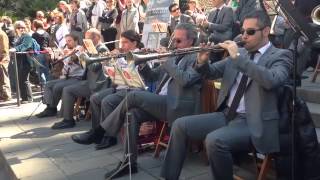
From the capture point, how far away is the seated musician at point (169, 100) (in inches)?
167

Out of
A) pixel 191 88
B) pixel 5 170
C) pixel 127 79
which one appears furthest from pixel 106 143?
pixel 191 88

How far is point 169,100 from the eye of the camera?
173 inches

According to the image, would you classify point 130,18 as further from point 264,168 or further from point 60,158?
point 264,168

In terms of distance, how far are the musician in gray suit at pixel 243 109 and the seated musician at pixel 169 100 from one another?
36 centimetres

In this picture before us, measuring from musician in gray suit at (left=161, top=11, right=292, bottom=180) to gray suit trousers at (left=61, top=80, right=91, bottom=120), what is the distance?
3.02 metres

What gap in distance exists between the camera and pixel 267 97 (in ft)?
11.1

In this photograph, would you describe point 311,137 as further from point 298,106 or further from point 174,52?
point 174,52

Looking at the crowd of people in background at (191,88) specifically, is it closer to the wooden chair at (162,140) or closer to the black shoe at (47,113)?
the black shoe at (47,113)

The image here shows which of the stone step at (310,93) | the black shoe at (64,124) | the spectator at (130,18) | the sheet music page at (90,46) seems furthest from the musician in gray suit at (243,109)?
the spectator at (130,18)

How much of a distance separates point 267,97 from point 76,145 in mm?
3048

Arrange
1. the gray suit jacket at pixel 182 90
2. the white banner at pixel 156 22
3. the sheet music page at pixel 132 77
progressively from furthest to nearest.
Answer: the white banner at pixel 156 22 → the gray suit jacket at pixel 182 90 → the sheet music page at pixel 132 77

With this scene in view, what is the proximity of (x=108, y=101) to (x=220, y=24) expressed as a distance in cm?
216

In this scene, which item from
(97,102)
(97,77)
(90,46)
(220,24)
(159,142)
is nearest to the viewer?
(159,142)

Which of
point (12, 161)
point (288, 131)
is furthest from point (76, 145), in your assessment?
point (288, 131)
